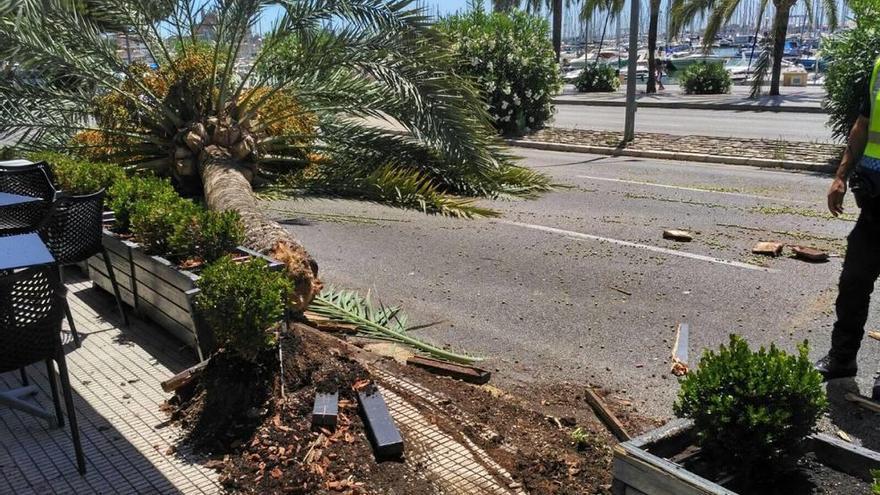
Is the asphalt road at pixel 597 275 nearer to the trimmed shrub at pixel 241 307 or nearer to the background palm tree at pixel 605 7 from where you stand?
the trimmed shrub at pixel 241 307

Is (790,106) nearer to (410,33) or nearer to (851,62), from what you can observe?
(851,62)

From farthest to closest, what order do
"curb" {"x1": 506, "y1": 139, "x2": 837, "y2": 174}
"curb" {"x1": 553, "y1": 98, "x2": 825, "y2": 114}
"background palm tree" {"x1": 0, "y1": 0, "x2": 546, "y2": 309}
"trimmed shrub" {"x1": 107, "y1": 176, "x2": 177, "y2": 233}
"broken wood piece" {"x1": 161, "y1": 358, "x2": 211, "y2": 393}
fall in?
"curb" {"x1": 553, "y1": 98, "x2": 825, "y2": 114}
"curb" {"x1": 506, "y1": 139, "x2": 837, "y2": 174}
"background palm tree" {"x1": 0, "y1": 0, "x2": 546, "y2": 309}
"trimmed shrub" {"x1": 107, "y1": 176, "x2": 177, "y2": 233}
"broken wood piece" {"x1": 161, "y1": 358, "x2": 211, "y2": 393}

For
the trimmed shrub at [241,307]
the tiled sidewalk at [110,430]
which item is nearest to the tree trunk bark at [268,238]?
the tiled sidewalk at [110,430]

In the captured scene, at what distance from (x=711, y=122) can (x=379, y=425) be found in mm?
19701

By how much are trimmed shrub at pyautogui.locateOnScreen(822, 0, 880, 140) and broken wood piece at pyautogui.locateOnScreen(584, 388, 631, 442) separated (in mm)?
9413

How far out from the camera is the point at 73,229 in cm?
517

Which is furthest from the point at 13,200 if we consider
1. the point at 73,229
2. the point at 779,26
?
the point at 779,26

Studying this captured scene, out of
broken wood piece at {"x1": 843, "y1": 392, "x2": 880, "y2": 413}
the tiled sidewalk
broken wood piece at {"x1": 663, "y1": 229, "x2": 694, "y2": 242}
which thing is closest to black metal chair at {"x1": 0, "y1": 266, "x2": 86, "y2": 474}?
the tiled sidewalk

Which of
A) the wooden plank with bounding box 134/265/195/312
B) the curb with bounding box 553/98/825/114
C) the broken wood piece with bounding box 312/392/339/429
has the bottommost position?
the broken wood piece with bounding box 312/392/339/429

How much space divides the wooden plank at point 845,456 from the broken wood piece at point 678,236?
5422 millimetres

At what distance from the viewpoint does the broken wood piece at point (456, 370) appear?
485 cm

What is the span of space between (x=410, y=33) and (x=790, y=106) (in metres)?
19.4

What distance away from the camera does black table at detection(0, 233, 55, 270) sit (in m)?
3.44

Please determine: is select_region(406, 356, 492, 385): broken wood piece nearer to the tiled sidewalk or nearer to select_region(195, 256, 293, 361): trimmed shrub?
select_region(195, 256, 293, 361): trimmed shrub
